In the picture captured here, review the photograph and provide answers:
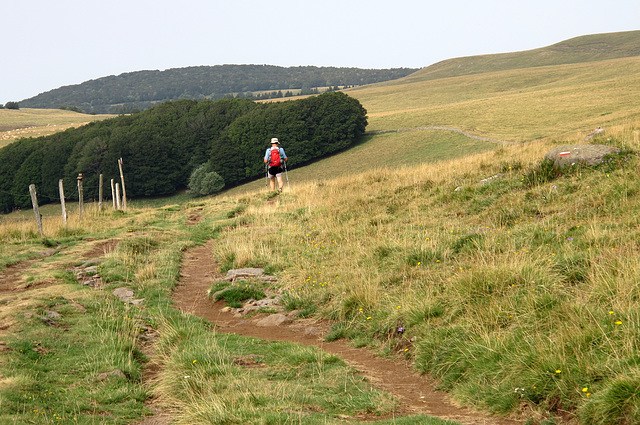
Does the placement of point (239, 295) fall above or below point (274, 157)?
below

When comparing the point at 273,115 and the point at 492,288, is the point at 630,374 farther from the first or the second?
the point at 273,115

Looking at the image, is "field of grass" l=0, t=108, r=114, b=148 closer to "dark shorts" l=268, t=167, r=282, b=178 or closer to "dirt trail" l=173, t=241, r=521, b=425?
"dark shorts" l=268, t=167, r=282, b=178

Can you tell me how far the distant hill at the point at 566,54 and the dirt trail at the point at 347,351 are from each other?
179 metres

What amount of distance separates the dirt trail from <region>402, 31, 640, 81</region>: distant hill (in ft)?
589

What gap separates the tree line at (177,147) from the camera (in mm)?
75812

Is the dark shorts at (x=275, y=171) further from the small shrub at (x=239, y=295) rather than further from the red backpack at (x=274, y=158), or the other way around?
the small shrub at (x=239, y=295)

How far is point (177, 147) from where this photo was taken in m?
82.4

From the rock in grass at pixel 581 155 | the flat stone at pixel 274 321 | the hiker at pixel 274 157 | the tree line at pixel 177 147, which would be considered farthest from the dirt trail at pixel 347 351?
the tree line at pixel 177 147

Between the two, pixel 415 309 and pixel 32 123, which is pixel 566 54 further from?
pixel 415 309

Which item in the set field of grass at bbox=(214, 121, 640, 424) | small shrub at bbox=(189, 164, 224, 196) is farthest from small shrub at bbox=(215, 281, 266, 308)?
small shrub at bbox=(189, 164, 224, 196)

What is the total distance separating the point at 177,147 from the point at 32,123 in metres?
76.2

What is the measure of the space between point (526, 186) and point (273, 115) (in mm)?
70569

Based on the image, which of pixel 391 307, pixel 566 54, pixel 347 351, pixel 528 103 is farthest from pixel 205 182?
pixel 566 54

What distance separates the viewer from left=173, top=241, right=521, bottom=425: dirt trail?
505 cm
